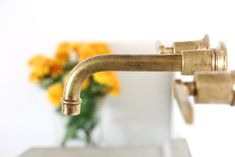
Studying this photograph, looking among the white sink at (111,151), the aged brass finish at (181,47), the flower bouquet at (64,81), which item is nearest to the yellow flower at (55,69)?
the flower bouquet at (64,81)

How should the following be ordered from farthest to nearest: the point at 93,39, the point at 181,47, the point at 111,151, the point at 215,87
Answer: the point at 93,39 → the point at 111,151 → the point at 181,47 → the point at 215,87

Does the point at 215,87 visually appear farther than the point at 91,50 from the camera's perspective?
No

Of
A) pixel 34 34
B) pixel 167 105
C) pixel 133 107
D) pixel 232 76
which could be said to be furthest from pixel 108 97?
pixel 232 76

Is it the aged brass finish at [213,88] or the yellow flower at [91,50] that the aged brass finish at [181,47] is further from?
the yellow flower at [91,50]

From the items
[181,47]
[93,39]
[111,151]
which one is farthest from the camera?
[93,39]

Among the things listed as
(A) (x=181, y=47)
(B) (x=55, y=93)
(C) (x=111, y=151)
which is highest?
(A) (x=181, y=47)

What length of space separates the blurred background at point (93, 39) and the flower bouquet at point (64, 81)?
7 cm

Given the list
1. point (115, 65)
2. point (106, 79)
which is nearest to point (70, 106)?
point (115, 65)

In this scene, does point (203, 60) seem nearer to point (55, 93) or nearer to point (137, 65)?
point (137, 65)

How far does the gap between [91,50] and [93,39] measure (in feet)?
0.42

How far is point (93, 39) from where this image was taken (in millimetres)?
980

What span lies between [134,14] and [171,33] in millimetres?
132

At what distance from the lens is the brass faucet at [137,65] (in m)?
0.29

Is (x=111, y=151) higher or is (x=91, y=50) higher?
(x=91, y=50)
